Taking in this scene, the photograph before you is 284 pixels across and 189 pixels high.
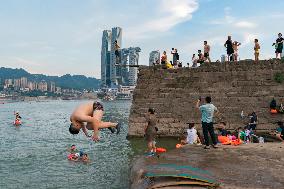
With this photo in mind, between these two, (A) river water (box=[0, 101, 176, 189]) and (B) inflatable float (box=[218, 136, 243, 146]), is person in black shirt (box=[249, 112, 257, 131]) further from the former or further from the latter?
(B) inflatable float (box=[218, 136, 243, 146])

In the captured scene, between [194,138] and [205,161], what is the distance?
17.6 ft

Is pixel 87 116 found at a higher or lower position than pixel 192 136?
higher

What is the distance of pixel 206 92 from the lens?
2395 centimetres

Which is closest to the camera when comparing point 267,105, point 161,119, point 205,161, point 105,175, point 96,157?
point 205,161

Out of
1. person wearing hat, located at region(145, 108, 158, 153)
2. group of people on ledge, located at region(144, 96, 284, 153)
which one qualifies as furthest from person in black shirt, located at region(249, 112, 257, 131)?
person wearing hat, located at region(145, 108, 158, 153)

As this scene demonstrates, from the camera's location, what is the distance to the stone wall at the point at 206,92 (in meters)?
22.8

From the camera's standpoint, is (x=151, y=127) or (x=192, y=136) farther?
(x=192, y=136)

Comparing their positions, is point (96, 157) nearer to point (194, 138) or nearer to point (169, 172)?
point (194, 138)

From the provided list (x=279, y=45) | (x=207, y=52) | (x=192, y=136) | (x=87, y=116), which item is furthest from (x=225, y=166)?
(x=207, y=52)

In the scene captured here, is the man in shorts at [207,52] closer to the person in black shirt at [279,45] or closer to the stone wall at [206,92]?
the stone wall at [206,92]

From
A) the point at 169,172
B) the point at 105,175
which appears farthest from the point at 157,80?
the point at 169,172

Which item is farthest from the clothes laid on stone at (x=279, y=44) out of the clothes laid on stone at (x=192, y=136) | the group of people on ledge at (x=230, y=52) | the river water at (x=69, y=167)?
the clothes laid on stone at (x=192, y=136)

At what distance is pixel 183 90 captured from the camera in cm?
2450

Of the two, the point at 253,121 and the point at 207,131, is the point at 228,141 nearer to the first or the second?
the point at 207,131
